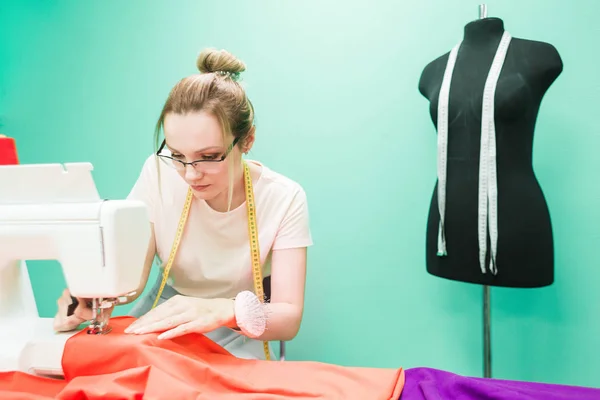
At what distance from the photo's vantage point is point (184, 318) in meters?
1.04

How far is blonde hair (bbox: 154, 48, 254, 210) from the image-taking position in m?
1.25

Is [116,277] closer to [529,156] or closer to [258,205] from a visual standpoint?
[258,205]

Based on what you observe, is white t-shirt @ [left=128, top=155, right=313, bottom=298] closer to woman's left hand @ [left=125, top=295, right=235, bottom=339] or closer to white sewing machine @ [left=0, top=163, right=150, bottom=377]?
woman's left hand @ [left=125, top=295, right=235, bottom=339]

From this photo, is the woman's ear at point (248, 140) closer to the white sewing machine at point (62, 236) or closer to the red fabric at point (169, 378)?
the white sewing machine at point (62, 236)

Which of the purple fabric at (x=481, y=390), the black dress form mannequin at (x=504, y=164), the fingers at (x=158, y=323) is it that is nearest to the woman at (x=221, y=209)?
the fingers at (x=158, y=323)

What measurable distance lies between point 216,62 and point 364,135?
1028 millimetres

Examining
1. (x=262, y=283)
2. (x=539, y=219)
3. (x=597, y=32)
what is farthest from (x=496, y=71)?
(x=262, y=283)

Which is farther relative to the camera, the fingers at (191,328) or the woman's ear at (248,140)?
the woman's ear at (248,140)

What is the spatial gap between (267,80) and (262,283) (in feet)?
3.89

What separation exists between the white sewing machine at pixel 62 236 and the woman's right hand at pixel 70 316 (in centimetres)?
4

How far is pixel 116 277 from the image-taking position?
38.5 inches

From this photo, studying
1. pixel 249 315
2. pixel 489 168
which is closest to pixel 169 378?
pixel 249 315

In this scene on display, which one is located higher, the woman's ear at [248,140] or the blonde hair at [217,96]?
the blonde hair at [217,96]

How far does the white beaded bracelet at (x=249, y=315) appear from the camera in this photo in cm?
112
